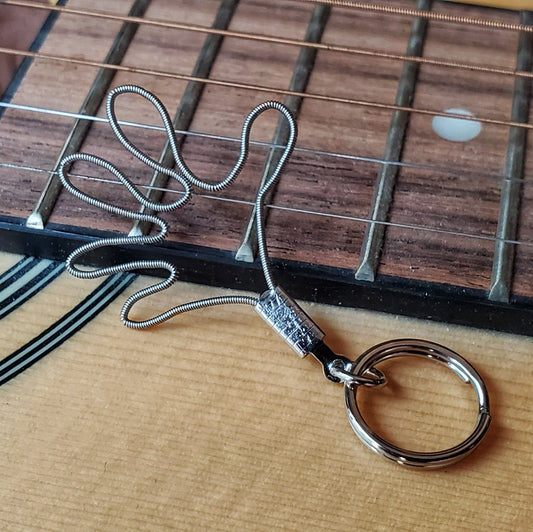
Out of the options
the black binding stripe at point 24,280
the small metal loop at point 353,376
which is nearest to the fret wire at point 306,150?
the black binding stripe at point 24,280

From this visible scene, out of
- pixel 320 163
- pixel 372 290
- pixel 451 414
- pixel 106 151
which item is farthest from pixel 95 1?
pixel 451 414

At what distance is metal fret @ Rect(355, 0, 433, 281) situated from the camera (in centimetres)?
Result: 86

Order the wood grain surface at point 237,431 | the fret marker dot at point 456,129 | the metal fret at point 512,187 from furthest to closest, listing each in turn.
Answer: the fret marker dot at point 456,129 → the metal fret at point 512,187 → the wood grain surface at point 237,431

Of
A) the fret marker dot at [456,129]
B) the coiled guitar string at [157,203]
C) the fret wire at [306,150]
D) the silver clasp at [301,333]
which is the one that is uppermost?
the fret marker dot at [456,129]

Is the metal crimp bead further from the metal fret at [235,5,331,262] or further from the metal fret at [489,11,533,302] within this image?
the metal fret at [489,11,533,302]

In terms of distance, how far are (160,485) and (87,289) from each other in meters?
0.24

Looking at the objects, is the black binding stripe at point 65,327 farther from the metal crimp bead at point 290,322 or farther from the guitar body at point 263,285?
the metal crimp bead at point 290,322

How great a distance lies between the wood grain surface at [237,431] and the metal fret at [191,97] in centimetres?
12

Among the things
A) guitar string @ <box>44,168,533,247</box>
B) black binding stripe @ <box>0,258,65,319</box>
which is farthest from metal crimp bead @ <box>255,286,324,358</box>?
black binding stripe @ <box>0,258,65,319</box>

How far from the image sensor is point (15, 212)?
893 millimetres

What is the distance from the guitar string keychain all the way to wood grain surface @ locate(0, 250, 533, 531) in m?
0.02

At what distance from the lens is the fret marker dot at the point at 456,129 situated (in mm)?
977

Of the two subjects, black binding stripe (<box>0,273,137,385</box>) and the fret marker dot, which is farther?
the fret marker dot

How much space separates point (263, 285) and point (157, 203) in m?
0.14
